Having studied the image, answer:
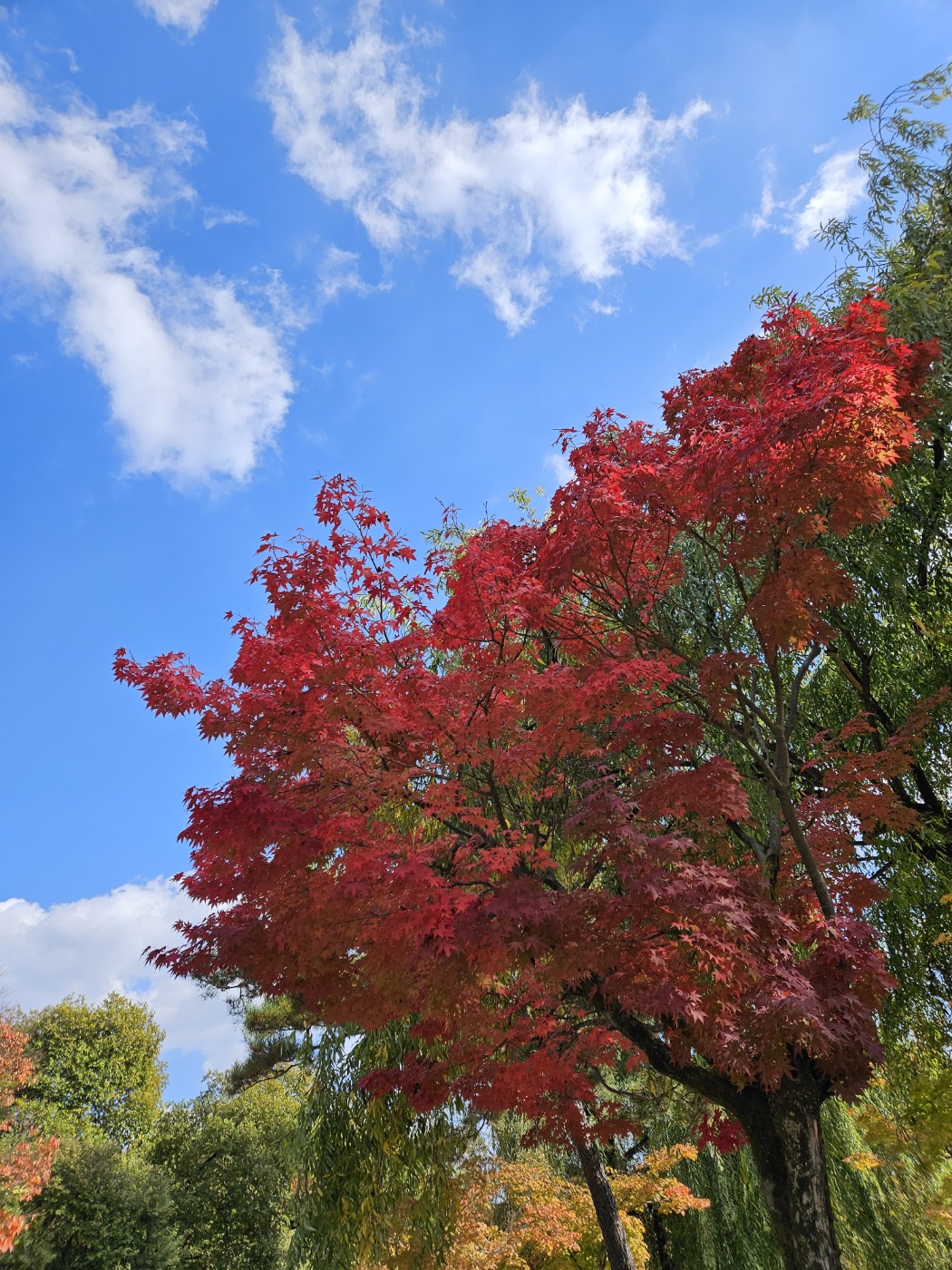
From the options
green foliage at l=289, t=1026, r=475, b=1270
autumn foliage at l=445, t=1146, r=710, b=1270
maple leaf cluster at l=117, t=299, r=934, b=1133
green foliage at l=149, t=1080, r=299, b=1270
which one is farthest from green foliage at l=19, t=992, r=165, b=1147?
maple leaf cluster at l=117, t=299, r=934, b=1133

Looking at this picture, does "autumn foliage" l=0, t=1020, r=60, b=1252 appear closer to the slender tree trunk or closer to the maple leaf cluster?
the slender tree trunk

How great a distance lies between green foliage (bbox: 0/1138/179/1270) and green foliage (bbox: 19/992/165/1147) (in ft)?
23.9

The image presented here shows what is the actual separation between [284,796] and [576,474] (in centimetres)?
276

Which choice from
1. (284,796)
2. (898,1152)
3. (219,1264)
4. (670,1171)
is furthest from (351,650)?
(219,1264)

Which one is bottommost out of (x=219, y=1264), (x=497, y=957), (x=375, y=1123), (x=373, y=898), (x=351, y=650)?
(x=219, y=1264)

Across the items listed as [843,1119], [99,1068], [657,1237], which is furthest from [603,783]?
[99,1068]

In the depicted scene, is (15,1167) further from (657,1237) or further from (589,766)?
(589,766)

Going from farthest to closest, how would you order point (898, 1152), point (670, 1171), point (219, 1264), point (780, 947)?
1. point (219, 1264)
2. point (670, 1171)
3. point (898, 1152)
4. point (780, 947)

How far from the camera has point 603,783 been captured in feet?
16.4

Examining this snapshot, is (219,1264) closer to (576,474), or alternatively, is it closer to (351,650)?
(351,650)

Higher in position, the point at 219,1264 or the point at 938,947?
the point at 938,947

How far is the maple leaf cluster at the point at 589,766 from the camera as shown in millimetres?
4324

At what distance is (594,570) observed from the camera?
4.94 meters

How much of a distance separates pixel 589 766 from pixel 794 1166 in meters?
2.69
